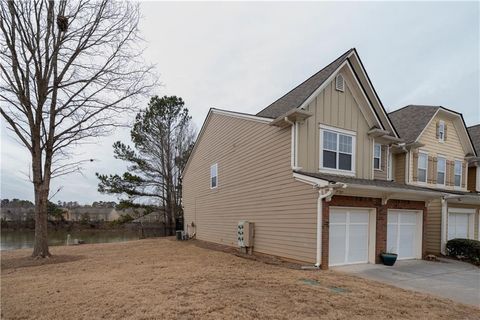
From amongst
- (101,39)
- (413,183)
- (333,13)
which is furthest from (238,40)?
(413,183)

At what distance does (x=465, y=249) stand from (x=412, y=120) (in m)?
6.73

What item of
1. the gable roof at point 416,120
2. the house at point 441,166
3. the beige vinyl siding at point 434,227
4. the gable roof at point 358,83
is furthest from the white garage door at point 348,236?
the gable roof at point 416,120

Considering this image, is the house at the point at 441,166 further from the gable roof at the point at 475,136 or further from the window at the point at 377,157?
the window at the point at 377,157

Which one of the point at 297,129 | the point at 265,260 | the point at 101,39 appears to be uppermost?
the point at 101,39

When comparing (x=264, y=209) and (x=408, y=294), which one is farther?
(x=264, y=209)

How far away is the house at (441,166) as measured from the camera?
46.7 feet

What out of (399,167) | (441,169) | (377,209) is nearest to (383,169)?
(399,167)

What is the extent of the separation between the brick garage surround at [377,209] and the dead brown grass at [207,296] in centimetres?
110

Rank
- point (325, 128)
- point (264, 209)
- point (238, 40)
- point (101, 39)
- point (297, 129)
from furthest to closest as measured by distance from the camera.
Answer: point (238, 40)
point (101, 39)
point (264, 209)
point (325, 128)
point (297, 129)

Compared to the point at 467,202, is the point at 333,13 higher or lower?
higher

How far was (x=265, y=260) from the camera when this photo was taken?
10.5 metres

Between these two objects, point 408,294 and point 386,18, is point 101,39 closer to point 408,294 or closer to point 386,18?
point 386,18

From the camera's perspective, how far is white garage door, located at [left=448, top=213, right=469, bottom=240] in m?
14.6

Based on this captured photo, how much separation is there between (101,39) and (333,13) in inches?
365
